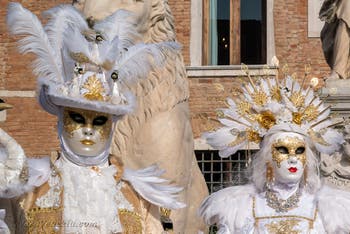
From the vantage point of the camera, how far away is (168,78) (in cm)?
994

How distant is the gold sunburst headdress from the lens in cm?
908

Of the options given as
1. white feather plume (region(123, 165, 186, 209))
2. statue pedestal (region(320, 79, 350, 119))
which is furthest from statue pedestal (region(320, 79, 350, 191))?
white feather plume (region(123, 165, 186, 209))

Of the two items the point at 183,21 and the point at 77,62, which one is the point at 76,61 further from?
the point at 183,21

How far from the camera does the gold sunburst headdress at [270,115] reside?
9078 mm

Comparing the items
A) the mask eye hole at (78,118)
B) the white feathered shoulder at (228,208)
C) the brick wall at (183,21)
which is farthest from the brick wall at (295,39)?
the mask eye hole at (78,118)

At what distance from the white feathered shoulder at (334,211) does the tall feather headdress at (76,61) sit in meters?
1.52

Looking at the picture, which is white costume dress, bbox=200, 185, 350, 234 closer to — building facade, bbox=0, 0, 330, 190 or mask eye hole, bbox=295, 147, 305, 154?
mask eye hole, bbox=295, 147, 305, 154

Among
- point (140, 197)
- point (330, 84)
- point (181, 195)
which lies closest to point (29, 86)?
point (330, 84)

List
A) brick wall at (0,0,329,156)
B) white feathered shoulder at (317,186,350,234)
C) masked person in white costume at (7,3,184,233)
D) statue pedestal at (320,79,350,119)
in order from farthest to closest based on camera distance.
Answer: brick wall at (0,0,329,156) → statue pedestal at (320,79,350,119) → white feathered shoulder at (317,186,350,234) → masked person in white costume at (7,3,184,233)

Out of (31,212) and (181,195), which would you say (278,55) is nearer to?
(181,195)

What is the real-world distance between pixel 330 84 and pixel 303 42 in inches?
272

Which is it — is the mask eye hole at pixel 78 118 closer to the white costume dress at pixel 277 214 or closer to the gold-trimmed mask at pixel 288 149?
the white costume dress at pixel 277 214

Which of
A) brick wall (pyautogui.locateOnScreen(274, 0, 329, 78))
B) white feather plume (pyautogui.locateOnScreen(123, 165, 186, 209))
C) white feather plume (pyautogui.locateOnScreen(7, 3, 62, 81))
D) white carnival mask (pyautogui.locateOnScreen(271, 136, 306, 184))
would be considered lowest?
white feather plume (pyautogui.locateOnScreen(123, 165, 186, 209))

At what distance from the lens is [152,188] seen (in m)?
8.23
